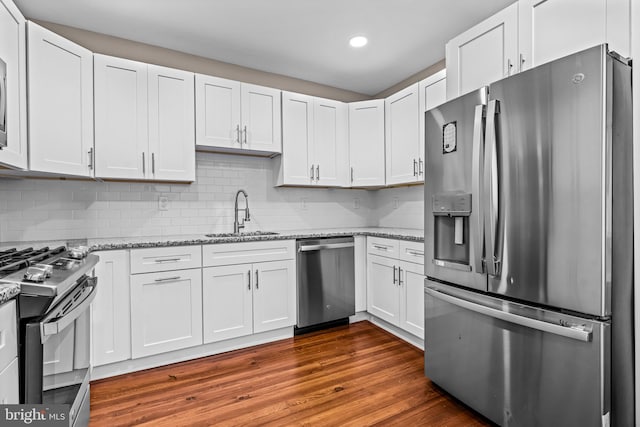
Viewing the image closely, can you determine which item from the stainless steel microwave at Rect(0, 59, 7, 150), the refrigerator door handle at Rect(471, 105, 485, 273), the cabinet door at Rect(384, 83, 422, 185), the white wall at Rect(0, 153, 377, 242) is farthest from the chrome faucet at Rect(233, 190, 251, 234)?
the refrigerator door handle at Rect(471, 105, 485, 273)

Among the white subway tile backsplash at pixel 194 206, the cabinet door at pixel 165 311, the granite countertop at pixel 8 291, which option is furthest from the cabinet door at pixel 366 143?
the granite countertop at pixel 8 291

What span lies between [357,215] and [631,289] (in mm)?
Answer: 2866

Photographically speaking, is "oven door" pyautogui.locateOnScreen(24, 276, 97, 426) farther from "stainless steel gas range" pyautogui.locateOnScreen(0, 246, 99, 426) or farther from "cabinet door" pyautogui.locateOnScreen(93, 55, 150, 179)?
"cabinet door" pyautogui.locateOnScreen(93, 55, 150, 179)

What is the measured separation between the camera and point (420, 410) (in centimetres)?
194

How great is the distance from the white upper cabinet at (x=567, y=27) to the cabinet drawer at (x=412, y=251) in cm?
141

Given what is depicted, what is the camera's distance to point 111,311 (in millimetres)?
2328

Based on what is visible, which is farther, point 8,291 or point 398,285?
point 398,285

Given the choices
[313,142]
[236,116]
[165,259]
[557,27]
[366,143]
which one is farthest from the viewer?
[366,143]

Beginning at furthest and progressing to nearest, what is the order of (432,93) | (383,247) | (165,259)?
(383,247) < (432,93) < (165,259)

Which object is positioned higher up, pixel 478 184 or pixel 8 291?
pixel 478 184

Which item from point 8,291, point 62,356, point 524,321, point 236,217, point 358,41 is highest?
point 358,41

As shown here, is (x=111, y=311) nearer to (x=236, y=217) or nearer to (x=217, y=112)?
(x=236, y=217)

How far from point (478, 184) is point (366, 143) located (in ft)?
6.38

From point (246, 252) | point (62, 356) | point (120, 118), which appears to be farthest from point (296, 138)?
point (62, 356)
